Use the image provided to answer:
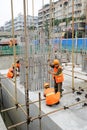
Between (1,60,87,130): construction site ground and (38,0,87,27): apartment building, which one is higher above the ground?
(38,0,87,27): apartment building

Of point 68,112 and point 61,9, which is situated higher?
point 61,9

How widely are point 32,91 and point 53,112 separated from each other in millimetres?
2175

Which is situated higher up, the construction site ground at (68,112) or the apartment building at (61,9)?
the apartment building at (61,9)

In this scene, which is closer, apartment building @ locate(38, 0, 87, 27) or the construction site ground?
the construction site ground

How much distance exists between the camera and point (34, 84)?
22.6ft

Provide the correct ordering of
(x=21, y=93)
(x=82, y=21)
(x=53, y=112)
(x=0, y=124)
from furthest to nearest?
(x=82, y=21), (x=21, y=93), (x=53, y=112), (x=0, y=124)

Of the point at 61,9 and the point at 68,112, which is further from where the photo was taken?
the point at 61,9

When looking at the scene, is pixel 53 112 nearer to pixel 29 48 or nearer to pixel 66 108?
pixel 66 108

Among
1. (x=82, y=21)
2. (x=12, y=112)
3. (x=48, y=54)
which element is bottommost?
(x=12, y=112)

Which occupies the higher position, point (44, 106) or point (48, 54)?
A: point (48, 54)

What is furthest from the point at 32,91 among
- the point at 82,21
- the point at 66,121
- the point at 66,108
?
the point at 82,21

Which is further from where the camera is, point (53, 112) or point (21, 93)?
point (21, 93)

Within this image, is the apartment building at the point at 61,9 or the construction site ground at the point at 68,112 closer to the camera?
the construction site ground at the point at 68,112

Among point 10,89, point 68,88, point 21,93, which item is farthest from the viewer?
point 10,89
